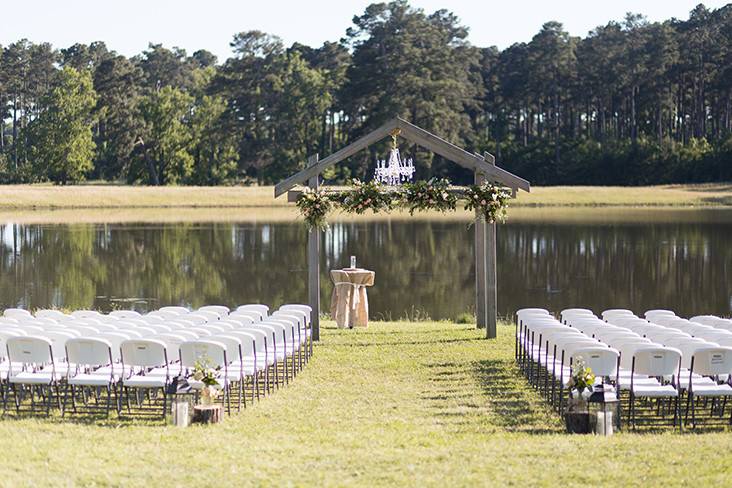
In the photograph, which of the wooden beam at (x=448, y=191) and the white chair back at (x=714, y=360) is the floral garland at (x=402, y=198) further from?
the white chair back at (x=714, y=360)

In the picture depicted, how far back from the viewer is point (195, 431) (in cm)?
847

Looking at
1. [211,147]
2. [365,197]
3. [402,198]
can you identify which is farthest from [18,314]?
[211,147]

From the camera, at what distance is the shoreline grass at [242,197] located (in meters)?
66.6

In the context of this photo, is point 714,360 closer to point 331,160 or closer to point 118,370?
point 118,370

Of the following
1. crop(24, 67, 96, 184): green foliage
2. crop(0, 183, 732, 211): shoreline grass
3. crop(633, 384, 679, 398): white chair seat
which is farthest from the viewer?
crop(24, 67, 96, 184): green foliage

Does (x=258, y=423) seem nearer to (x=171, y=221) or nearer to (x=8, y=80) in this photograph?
(x=171, y=221)

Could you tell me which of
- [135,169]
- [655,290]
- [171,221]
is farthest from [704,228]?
[135,169]

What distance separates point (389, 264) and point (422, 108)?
4384 centimetres

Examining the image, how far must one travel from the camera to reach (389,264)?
3441cm

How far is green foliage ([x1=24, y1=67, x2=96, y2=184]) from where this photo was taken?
81.6m

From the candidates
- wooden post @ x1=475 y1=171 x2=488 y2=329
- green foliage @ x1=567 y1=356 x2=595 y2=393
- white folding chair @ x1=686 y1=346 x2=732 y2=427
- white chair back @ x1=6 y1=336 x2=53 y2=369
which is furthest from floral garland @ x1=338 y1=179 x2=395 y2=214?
green foliage @ x1=567 y1=356 x2=595 y2=393

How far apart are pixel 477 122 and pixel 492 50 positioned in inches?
301

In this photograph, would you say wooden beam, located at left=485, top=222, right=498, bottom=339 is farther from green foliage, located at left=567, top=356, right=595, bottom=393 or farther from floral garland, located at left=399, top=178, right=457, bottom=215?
green foliage, located at left=567, top=356, right=595, bottom=393

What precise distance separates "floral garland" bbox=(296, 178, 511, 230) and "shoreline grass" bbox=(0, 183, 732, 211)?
5057 cm
